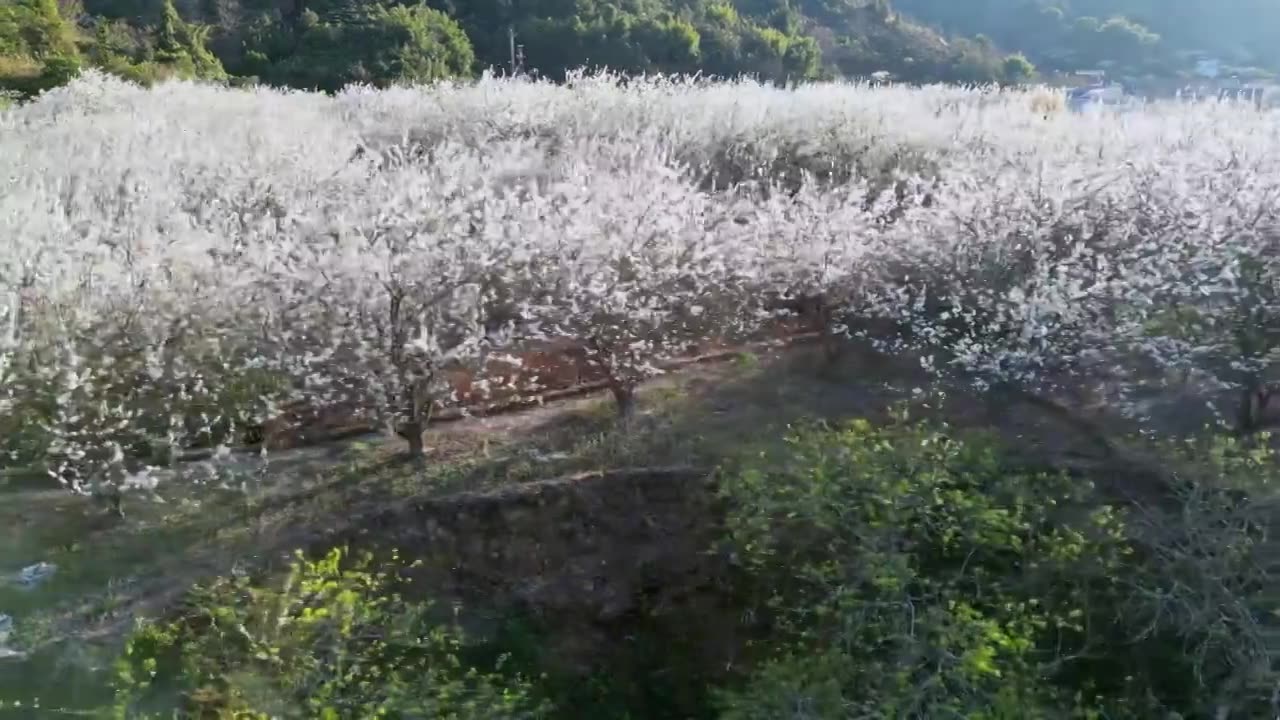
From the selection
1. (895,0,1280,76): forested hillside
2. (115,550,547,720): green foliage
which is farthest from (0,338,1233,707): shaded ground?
(895,0,1280,76): forested hillside

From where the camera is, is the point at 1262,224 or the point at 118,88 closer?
the point at 1262,224

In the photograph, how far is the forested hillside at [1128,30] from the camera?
2186cm

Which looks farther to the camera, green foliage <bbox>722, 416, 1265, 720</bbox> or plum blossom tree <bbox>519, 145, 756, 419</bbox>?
plum blossom tree <bbox>519, 145, 756, 419</bbox>

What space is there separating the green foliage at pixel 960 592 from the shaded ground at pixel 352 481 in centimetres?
98

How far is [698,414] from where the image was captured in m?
7.54

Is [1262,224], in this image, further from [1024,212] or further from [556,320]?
[556,320]

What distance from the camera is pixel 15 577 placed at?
17.7 feet

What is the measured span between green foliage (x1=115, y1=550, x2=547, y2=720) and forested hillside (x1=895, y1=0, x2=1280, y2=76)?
762 inches

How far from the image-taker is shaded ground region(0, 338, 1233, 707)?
5184 millimetres

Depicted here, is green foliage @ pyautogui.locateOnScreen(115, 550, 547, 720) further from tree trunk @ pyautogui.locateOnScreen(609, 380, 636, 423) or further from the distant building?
the distant building

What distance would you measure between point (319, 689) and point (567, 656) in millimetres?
1764

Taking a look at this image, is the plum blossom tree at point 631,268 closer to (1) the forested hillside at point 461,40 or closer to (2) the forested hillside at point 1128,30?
(1) the forested hillside at point 461,40

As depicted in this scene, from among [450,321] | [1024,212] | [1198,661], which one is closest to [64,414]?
[450,321]

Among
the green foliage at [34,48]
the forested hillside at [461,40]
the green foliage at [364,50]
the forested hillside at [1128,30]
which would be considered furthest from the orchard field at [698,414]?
the forested hillside at [1128,30]
